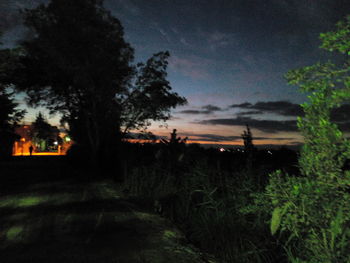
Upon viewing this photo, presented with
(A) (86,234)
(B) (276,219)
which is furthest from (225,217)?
(A) (86,234)

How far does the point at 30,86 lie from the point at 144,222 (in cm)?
2080

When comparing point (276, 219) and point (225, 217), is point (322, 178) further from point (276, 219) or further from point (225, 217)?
point (225, 217)

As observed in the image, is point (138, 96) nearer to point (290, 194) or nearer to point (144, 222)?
point (144, 222)

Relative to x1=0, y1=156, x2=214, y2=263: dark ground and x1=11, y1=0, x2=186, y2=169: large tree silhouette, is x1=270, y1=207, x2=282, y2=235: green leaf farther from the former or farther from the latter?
x1=11, y1=0, x2=186, y2=169: large tree silhouette

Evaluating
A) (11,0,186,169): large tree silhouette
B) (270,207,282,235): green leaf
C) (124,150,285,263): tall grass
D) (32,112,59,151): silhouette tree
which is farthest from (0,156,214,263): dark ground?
(32,112,59,151): silhouette tree

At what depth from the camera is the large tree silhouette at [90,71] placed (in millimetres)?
19609

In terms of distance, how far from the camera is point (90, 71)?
2033 centimetres

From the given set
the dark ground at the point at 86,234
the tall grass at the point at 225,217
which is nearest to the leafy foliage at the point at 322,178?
the tall grass at the point at 225,217

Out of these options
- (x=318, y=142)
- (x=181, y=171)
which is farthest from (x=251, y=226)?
(x=181, y=171)

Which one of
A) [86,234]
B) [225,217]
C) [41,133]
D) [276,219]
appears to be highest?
[41,133]

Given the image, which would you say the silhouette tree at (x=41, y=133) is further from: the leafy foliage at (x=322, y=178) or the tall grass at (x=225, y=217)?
the leafy foliage at (x=322, y=178)

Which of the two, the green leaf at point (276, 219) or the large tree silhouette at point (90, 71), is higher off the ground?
the large tree silhouette at point (90, 71)

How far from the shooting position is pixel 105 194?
11.4m

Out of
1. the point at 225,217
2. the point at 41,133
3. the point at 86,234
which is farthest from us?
the point at 41,133
